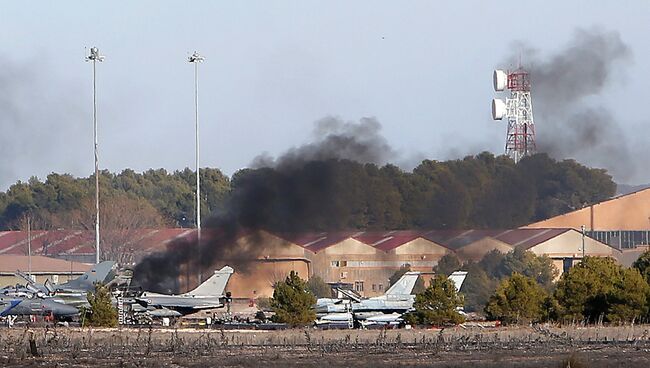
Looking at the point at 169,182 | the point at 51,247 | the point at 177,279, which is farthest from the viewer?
the point at 169,182

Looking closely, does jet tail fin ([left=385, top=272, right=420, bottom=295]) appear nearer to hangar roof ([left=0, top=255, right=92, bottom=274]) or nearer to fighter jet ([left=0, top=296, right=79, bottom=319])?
fighter jet ([left=0, top=296, right=79, bottom=319])

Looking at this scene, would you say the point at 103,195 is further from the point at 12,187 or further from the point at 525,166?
the point at 525,166

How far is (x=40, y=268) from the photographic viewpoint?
121188 mm

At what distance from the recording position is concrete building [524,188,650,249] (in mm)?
100250

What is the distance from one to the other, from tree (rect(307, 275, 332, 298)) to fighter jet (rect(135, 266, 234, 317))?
1079 centimetres

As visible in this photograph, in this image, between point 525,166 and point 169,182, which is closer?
point 525,166

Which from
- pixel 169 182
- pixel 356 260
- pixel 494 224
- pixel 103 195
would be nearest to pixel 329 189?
pixel 356 260

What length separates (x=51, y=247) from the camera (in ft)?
445

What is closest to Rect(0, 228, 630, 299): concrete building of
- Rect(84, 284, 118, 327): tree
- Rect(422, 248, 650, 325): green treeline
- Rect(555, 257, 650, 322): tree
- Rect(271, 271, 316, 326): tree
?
Rect(422, 248, 650, 325): green treeline

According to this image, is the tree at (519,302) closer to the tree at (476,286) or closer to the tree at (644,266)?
the tree at (644,266)

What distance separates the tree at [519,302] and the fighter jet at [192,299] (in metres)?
19.0

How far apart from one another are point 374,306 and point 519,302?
38.8 feet

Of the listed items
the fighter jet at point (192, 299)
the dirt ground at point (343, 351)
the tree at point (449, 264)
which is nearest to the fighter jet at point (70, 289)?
the fighter jet at point (192, 299)

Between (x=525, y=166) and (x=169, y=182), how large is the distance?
91.8 meters
